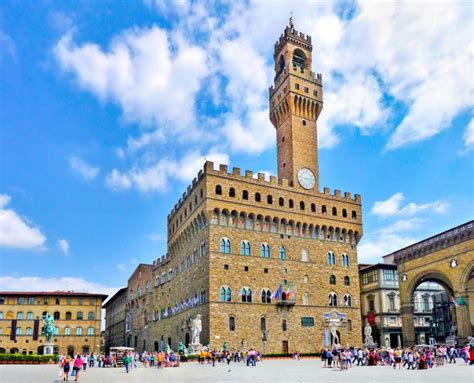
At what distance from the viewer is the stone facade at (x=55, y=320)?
80.1 metres

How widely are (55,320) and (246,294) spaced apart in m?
48.3

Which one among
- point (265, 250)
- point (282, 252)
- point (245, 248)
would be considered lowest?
point (282, 252)

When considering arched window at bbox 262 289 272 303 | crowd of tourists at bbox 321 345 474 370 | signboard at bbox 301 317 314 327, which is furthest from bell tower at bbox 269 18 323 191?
crowd of tourists at bbox 321 345 474 370

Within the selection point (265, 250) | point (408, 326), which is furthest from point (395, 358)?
point (408, 326)

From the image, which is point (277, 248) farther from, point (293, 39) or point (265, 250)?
point (293, 39)

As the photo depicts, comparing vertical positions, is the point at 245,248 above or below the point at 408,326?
above

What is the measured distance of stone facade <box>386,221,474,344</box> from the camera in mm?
48062

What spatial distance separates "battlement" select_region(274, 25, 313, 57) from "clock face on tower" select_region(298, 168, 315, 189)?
16.7 metres

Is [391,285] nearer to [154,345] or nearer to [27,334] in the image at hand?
[154,345]

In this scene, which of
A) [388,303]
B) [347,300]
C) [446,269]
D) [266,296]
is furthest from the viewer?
[388,303]

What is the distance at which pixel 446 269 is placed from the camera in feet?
168

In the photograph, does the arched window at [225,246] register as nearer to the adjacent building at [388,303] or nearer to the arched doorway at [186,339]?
the arched doorway at [186,339]

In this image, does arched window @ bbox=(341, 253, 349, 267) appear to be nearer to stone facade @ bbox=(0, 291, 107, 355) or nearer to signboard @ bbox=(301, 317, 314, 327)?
signboard @ bbox=(301, 317, 314, 327)

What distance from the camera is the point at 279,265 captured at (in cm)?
5156
